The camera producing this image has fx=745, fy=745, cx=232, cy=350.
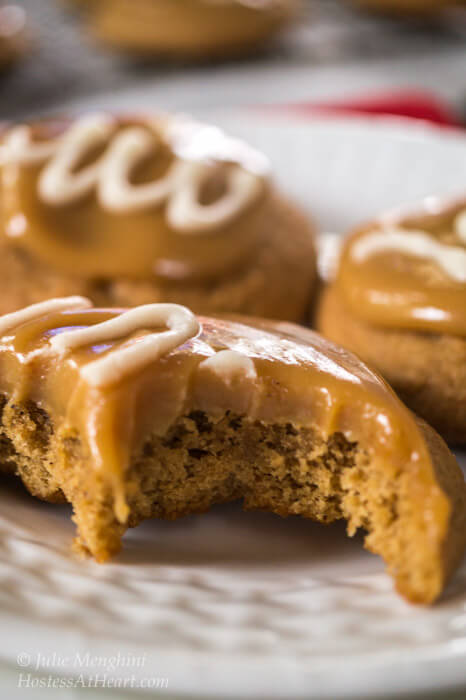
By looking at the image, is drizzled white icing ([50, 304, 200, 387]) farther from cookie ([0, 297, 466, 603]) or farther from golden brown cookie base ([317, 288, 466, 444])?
golden brown cookie base ([317, 288, 466, 444])

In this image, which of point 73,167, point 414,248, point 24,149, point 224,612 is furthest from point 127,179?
point 224,612

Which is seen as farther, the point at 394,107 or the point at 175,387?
the point at 394,107

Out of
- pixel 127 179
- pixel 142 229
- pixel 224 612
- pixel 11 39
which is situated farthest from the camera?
pixel 11 39

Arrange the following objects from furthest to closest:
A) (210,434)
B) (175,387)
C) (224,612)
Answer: (210,434)
(175,387)
(224,612)

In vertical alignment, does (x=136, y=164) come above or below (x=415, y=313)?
above

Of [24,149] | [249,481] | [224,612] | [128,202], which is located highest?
[24,149]

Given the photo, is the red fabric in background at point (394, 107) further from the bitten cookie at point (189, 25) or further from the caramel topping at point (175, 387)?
the caramel topping at point (175, 387)

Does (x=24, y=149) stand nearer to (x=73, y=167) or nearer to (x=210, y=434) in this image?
(x=73, y=167)
